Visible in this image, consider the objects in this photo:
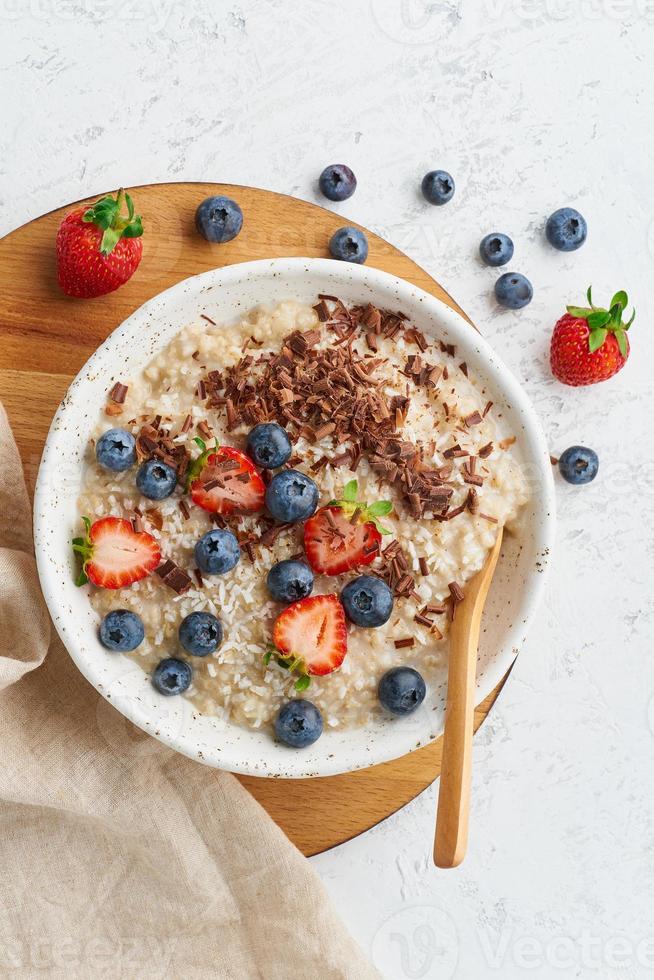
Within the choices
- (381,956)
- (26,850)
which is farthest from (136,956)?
(381,956)

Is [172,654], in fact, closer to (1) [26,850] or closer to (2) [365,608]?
(2) [365,608]

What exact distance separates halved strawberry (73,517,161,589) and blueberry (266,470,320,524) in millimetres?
303

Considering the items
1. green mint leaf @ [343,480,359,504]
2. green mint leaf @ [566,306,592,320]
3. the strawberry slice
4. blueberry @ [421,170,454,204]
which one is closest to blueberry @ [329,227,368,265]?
blueberry @ [421,170,454,204]

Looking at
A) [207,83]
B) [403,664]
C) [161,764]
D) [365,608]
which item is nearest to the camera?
[365,608]

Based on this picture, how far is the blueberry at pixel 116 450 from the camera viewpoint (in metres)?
2.13

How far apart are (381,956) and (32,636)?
1.39 metres

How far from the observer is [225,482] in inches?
83.5

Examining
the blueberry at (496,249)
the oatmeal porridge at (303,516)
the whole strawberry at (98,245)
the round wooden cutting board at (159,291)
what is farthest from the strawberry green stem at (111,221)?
the blueberry at (496,249)

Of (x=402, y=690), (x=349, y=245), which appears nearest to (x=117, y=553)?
(x=402, y=690)

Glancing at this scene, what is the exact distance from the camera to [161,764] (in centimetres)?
246

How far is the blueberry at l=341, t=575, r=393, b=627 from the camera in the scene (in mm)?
2102

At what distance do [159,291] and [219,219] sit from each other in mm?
250

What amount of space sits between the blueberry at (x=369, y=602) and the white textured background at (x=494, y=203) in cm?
77

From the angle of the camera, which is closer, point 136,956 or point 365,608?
point 365,608
